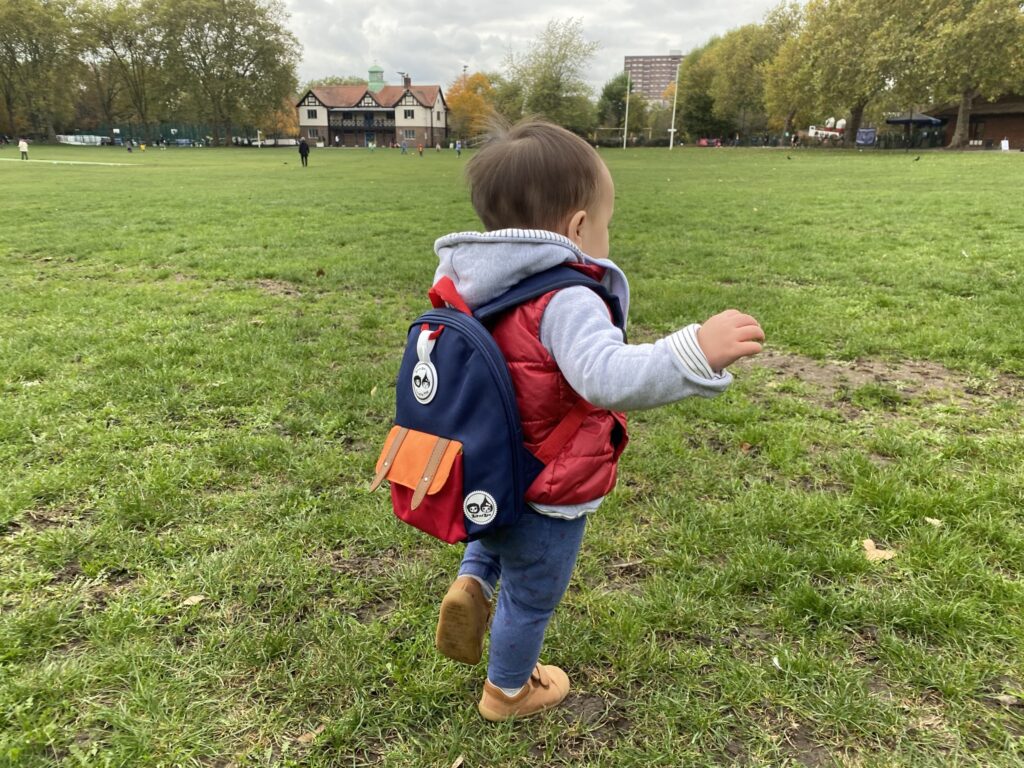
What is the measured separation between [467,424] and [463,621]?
0.65m

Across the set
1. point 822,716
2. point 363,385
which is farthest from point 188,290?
point 822,716

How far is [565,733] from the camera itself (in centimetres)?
201

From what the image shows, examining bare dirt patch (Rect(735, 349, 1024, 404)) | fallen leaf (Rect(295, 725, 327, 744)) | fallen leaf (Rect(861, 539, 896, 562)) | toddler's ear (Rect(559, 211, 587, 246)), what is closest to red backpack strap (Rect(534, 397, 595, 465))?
toddler's ear (Rect(559, 211, 587, 246))

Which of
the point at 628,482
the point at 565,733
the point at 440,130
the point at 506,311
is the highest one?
the point at 440,130

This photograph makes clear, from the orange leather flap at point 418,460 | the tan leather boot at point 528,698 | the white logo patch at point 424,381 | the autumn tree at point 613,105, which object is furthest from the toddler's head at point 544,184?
the autumn tree at point 613,105

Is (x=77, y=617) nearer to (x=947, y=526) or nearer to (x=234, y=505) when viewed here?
(x=234, y=505)

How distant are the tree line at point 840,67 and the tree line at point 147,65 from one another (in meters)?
28.0

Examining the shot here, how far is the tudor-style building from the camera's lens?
9469 cm

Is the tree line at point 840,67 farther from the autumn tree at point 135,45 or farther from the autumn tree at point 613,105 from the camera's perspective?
the autumn tree at point 135,45

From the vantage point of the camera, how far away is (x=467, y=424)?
1527mm

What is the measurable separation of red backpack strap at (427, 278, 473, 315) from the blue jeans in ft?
1.81

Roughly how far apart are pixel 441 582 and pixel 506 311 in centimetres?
150

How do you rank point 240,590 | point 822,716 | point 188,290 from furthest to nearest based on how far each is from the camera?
point 188,290 < point 240,590 < point 822,716

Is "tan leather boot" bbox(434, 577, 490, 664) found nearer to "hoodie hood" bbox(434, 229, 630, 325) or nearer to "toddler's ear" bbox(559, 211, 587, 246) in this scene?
"hoodie hood" bbox(434, 229, 630, 325)
